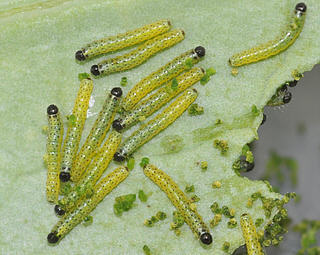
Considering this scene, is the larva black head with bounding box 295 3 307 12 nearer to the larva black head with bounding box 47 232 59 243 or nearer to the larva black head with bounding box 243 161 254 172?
the larva black head with bounding box 243 161 254 172

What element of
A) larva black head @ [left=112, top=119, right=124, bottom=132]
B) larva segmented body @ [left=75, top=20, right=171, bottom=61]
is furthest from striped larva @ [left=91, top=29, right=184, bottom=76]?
larva black head @ [left=112, top=119, right=124, bottom=132]

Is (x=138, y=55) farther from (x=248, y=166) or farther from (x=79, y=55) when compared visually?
(x=248, y=166)

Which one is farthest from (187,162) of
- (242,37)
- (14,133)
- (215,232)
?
(14,133)

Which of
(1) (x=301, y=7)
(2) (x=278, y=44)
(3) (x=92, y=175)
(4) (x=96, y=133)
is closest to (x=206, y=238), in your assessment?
(3) (x=92, y=175)

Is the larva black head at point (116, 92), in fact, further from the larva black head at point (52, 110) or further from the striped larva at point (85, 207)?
the striped larva at point (85, 207)

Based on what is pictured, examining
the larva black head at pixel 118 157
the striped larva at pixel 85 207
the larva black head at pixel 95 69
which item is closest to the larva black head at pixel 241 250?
the striped larva at pixel 85 207

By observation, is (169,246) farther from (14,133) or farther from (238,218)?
(14,133)
